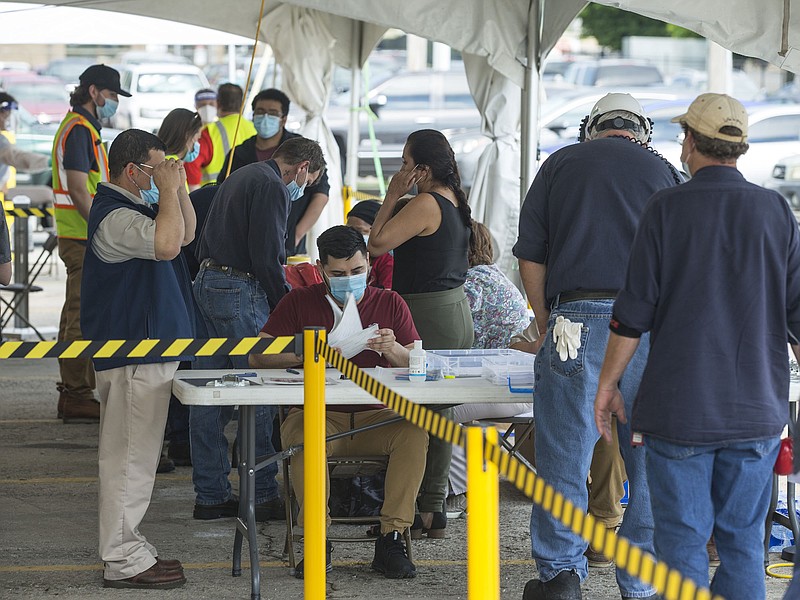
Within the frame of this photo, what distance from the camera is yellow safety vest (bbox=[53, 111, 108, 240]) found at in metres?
7.28

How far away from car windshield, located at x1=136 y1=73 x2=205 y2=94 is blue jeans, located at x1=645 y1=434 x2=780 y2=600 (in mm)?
20632

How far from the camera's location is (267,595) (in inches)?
178

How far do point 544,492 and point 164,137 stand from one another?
16.9 ft

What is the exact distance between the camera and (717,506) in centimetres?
349

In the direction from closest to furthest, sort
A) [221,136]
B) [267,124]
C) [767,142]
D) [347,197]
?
[267,124] < [221,136] < [347,197] < [767,142]

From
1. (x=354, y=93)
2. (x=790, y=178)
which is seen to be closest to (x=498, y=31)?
(x=354, y=93)

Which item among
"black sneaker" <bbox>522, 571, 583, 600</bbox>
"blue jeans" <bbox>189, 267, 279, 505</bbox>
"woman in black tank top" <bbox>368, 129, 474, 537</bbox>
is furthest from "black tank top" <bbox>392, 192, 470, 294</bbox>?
"black sneaker" <bbox>522, 571, 583, 600</bbox>

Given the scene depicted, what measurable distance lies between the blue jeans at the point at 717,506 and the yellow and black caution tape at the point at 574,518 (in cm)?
64

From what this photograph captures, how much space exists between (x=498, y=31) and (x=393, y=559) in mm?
3575

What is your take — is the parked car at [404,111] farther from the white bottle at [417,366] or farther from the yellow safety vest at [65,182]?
the white bottle at [417,366]

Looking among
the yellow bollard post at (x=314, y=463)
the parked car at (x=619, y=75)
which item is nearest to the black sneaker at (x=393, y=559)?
the yellow bollard post at (x=314, y=463)

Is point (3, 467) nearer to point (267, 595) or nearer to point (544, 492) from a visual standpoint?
point (267, 595)

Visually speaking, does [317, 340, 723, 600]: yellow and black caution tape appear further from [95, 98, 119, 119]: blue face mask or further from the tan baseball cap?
[95, 98, 119, 119]: blue face mask

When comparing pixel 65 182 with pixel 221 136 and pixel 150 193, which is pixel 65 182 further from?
pixel 150 193
